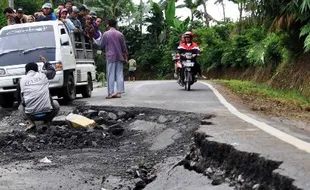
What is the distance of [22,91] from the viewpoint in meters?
9.55

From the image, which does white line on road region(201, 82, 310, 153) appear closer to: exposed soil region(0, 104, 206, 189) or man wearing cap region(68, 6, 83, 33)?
exposed soil region(0, 104, 206, 189)

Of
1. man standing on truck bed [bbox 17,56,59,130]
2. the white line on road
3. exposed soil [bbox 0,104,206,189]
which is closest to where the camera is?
the white line on road

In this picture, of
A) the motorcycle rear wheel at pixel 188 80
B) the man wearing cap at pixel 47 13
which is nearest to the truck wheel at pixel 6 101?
the man wearing cap at pixel 47 13

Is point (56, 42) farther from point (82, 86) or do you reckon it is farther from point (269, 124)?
point (269, 124)

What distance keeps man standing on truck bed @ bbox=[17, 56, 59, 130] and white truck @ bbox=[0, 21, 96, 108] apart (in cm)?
219

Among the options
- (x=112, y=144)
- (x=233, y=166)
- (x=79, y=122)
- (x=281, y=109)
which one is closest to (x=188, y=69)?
(x=281, y=109)

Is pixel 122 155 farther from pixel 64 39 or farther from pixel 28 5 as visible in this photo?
pixel 28 5

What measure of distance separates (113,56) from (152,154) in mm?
6493

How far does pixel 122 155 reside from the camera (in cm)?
710

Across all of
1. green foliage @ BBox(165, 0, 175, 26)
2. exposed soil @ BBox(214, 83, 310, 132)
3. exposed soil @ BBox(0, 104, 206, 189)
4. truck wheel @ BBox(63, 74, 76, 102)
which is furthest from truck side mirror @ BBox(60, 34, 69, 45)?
green foliage @ BBox(165, 0, 175, 26)

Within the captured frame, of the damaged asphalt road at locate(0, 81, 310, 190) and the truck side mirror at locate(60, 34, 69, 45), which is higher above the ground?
the truck side mirror at locate(60, 34, 69, 45)

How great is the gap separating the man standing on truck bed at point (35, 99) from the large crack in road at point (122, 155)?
272 mm

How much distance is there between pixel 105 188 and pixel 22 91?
15.0ft

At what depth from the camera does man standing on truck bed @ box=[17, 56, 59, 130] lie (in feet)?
30.6
